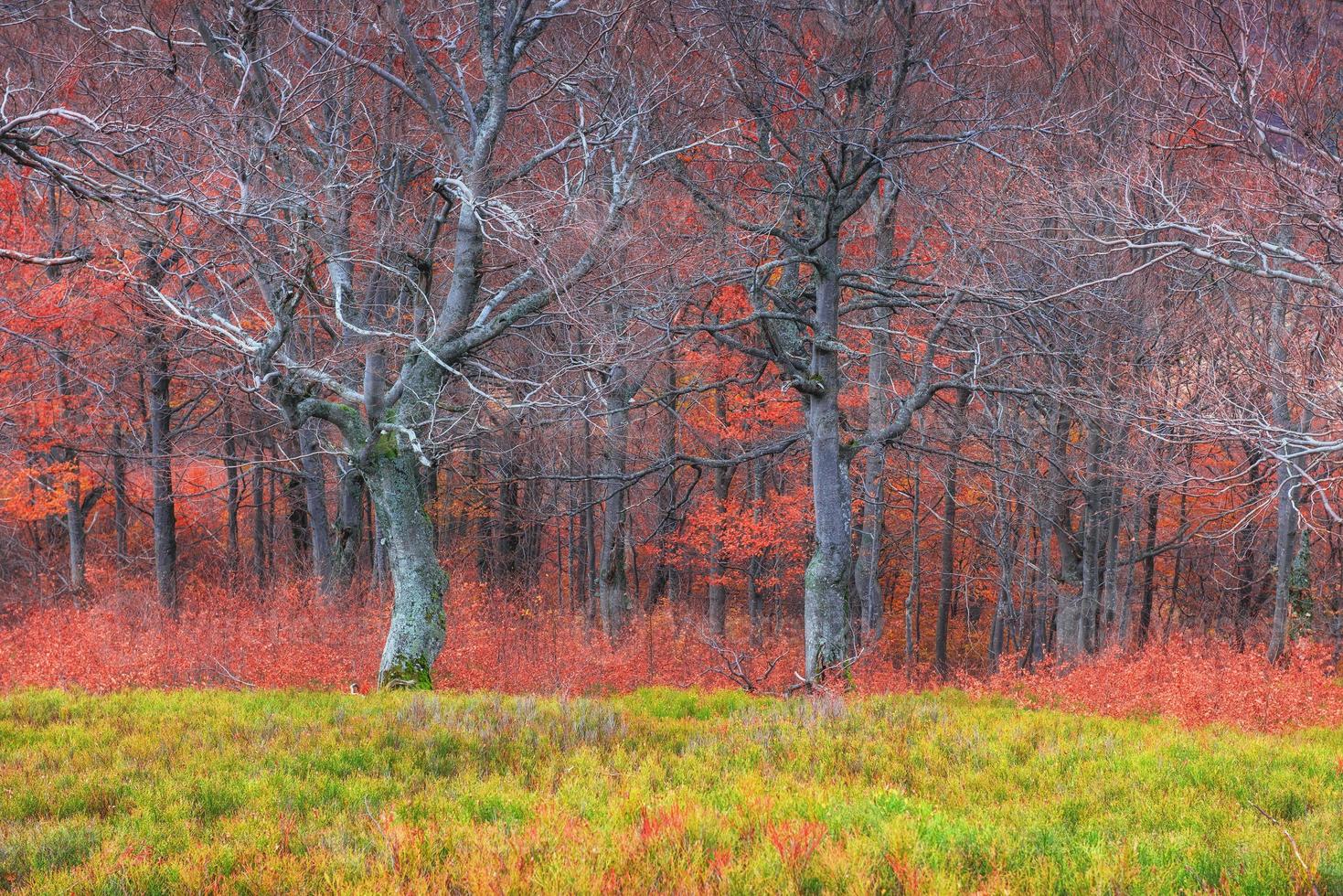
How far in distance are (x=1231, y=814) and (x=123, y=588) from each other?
20.1 meters

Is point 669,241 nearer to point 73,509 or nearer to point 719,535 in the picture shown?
point 719,535

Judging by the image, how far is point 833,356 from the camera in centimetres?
1195

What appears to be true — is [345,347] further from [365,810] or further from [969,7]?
[969,7]

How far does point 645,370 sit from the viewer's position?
13.7 meters

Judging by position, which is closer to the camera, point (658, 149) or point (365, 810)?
point (365, 810)

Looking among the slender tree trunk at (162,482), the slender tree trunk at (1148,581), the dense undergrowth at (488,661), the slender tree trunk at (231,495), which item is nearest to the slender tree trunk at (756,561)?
the dense undergrowth at (488,661)

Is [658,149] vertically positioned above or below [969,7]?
below

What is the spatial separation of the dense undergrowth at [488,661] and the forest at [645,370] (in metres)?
0.12

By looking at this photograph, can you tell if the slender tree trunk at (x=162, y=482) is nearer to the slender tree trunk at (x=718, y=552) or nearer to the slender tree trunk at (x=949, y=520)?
the slender tree trunk at (x=718, y=552)

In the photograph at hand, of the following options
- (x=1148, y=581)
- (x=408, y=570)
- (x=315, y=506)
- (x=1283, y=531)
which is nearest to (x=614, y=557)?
(x=315, y=506)

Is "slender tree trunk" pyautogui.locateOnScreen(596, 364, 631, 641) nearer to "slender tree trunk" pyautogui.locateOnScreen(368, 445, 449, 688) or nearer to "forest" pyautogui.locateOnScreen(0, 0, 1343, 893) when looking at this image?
"forest" pyautogui.locateOnScreen(0, 0, 1343, 893)

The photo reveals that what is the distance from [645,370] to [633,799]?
9049mm

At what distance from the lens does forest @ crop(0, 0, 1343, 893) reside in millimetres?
4918

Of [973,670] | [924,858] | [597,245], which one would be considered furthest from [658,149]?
[973,670]
